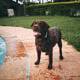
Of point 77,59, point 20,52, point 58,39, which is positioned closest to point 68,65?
point 77,59

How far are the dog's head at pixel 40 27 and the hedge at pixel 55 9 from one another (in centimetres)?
13

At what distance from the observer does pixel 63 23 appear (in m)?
1.81

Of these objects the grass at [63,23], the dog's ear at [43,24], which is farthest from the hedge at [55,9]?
the dog's ear at [43,24]

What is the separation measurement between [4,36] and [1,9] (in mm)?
204

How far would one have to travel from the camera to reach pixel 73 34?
5.90 feet

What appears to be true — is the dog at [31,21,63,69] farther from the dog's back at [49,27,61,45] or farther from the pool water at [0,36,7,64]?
the pool water at [0,36,7,64]

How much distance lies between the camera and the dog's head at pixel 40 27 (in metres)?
1.63

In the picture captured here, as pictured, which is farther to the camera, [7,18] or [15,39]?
[15,39]

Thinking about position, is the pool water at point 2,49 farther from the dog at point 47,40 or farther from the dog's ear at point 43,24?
the dog's ear at point 43,24

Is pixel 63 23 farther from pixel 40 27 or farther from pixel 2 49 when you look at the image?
pixel 2 49

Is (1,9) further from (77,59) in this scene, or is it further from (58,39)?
(77,59)

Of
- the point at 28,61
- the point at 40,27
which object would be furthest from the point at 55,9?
the point at 28,61

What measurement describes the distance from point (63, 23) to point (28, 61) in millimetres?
393

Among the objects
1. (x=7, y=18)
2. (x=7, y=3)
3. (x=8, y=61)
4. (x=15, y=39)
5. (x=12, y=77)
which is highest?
(x=7, y=3)
